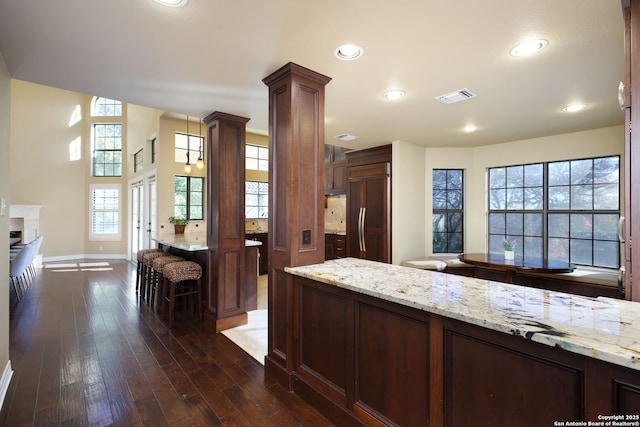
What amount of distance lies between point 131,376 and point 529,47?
12.8 ft

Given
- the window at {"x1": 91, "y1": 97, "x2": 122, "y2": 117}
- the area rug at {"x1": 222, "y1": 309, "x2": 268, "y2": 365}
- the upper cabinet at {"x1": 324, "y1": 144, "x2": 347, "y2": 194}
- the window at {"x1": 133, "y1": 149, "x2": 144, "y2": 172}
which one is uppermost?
the window at {"x1": 91, "y1": 97, "x2": 122, "y2": 117}

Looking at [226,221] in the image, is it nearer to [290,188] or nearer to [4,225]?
[290,188]

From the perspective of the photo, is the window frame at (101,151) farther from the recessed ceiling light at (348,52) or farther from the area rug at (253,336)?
the recessed ceiling light at (348,52)

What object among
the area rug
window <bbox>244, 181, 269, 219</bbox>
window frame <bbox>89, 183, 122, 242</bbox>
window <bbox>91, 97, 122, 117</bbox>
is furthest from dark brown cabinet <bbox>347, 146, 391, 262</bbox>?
window <bbox>91, 97, 122, 117</bbox>

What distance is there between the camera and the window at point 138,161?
7.43 meters

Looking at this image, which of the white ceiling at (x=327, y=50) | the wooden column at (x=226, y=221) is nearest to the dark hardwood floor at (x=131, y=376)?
the wooden column at (x=226, y=221)

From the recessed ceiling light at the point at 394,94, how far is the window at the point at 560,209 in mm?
3286

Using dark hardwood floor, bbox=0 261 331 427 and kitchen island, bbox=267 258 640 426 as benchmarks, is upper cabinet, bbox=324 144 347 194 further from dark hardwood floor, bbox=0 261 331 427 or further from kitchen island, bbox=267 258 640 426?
kitchen island, bbox=267 258 640 426

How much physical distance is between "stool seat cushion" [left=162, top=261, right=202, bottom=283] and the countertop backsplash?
3.46m

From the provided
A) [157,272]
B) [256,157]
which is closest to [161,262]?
[157,272]

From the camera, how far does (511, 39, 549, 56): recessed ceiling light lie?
2012mm

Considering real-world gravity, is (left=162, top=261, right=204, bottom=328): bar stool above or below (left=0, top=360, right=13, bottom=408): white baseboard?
above

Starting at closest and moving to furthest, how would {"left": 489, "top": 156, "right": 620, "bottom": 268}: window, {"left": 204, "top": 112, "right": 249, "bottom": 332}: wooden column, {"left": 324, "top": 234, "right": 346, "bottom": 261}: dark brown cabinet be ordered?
{"left": 204, "top": 112, "right": 249, "bottom": 332}: wooden column < {"left": 489, "top": 156, "right": 620, "bottom": 268}: window < {"left": 324, "top": 234, "right": 346, "bottom": 261}: dark brown cabinet

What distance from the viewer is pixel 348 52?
6.98 feet
